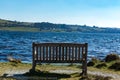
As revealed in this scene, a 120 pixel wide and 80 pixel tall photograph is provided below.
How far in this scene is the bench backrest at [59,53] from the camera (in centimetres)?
1872

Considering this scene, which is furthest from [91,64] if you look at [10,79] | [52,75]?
[10,79]

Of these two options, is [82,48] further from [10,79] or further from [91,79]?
[10,79]

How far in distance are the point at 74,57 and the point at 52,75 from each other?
5.22 ft

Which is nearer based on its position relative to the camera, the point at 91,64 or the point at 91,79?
the point at 91,79

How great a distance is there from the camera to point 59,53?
61.6 feet

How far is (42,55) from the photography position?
18.8 m

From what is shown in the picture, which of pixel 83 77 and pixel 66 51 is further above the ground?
pixel 66 51

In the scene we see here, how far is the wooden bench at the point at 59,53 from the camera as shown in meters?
18.7

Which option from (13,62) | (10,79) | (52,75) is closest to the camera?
(10,79)

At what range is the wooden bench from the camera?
1872 cm

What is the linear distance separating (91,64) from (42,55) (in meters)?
6.80

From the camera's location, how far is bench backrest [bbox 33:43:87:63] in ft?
61.4

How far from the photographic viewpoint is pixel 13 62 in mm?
24609

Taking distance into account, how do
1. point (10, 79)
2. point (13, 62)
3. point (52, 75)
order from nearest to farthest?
point (10, 79) → point (52, 75) → point (13, 62)
